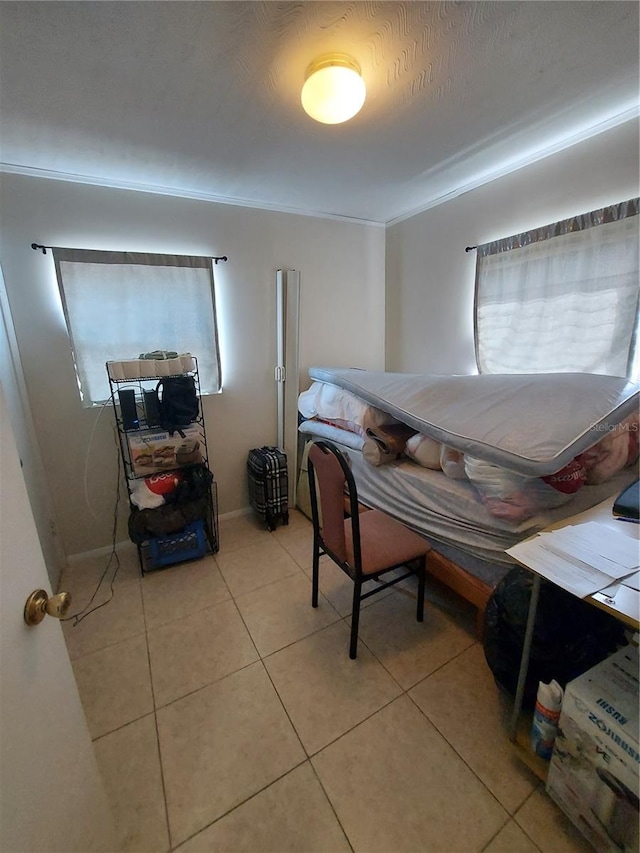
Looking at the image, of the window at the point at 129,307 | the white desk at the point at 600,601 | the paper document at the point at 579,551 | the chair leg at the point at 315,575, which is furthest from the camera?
the window at the point at 129,307

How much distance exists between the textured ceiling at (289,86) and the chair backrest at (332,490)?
1.51 metres

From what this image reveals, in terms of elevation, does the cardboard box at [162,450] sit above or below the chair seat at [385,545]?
above

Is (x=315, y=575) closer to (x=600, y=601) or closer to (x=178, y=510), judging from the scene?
(x=178, y=510)

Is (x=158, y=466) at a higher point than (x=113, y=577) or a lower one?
higher

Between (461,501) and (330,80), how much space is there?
1792 mm

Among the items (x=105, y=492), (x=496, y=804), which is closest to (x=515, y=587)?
(x=496, y=804)

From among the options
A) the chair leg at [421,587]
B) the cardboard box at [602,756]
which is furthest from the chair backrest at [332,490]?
the cardboard box at [602,756]

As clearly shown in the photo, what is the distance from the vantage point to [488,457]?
1456 mm

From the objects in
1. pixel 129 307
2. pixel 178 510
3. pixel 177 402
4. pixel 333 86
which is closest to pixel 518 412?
pixel 333 86

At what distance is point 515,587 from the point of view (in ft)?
4.25

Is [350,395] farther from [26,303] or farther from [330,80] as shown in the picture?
[26,303]

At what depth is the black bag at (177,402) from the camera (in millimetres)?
2180

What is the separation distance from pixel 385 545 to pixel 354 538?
0.25 meters

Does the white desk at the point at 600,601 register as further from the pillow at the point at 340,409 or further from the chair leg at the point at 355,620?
the pillow at the point at 340,409
